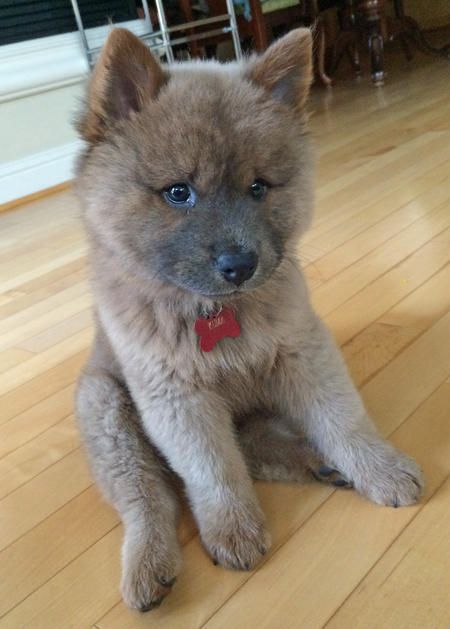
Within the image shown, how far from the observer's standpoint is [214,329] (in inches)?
45.7

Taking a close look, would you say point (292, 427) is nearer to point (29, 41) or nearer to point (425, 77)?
point (29, 41)

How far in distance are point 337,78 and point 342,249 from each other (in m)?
4.67

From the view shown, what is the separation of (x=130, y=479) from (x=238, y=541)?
25 centimetres

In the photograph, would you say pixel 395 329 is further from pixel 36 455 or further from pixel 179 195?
pixel 36 455

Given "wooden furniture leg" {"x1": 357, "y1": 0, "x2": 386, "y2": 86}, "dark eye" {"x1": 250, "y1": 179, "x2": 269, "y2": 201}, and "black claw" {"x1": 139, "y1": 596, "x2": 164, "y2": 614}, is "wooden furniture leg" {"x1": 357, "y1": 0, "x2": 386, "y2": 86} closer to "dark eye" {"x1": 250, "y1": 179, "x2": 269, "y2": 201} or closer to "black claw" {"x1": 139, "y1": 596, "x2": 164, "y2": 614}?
"dark eye" {"x1": 250, "y1": 179, "x2": 269, "y2": 201}

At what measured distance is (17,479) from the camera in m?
1.46

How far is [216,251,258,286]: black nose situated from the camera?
1000mm

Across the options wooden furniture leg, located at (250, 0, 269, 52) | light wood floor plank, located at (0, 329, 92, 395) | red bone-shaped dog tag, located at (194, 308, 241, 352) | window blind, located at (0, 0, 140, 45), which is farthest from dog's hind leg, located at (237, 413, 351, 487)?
wooden furniture leg, located at (250, 0, 269, 52)

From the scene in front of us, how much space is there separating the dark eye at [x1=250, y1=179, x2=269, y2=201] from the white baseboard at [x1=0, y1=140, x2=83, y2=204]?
3155 mm

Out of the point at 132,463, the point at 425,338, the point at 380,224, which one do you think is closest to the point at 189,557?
the point at 132,463

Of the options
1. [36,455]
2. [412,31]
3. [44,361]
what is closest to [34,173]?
[44,361]

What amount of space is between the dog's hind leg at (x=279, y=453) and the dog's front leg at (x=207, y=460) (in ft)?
0.30

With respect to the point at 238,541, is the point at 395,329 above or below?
below

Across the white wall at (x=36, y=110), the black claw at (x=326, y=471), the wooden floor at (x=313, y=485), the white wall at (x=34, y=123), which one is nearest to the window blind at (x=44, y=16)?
the white wall at (x=36, y=110)
